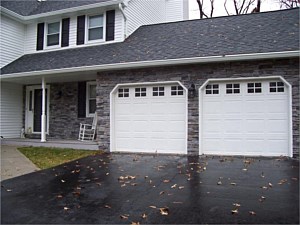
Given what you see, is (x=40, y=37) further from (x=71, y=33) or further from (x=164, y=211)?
(x=164, y=211)

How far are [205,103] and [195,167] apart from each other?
8.11 feet

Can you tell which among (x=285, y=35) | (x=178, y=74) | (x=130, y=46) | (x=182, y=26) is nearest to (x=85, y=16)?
(x=130, y=46)

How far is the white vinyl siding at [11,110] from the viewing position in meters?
11.6

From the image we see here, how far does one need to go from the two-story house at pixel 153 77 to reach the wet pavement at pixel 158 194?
1.32m

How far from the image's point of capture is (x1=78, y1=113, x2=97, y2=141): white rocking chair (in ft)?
35.0

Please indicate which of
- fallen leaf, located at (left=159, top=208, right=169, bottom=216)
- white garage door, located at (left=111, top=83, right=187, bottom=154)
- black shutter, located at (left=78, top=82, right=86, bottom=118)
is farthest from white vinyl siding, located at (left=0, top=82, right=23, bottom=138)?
fallen leaf, located at (left=159, top=208, right=169, bottom=216)

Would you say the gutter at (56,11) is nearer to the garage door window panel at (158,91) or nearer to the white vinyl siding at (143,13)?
the white vinyl siding at (143,13)

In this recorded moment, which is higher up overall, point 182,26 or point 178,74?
point 182,26

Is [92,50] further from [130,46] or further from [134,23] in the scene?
[134,23]

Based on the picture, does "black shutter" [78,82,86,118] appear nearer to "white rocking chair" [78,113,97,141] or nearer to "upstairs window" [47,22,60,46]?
"white rocking chair" [78,113,97,141]

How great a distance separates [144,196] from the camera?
429cm

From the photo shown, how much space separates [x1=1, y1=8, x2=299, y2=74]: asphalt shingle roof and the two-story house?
1.5 inches

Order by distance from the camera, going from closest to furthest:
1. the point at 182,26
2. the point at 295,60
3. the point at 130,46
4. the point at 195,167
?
the point at 195,167
the point at 295,60
the point at 130,46
the point at 182,26

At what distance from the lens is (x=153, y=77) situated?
8664 millimetres
